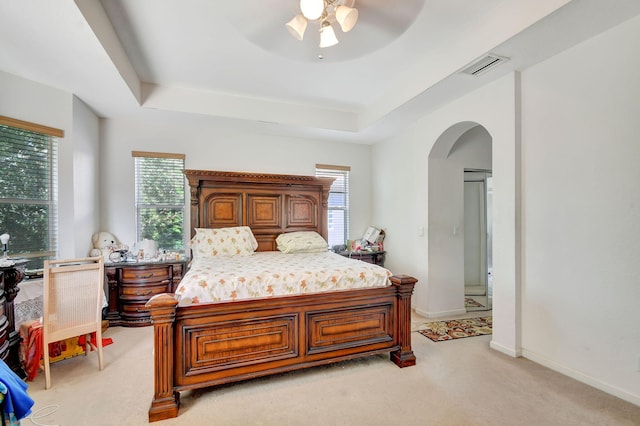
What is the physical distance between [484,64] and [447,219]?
207 cm

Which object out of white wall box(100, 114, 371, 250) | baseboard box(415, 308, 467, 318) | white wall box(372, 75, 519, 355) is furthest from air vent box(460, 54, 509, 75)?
baseboard box(415, 308, 467, 318)

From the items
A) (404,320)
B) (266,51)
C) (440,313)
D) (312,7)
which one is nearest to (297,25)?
(312,7)

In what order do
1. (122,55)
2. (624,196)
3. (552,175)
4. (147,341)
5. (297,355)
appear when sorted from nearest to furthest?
(624,196) → (297,355) → (552,175) → (122,55) → (147,341)

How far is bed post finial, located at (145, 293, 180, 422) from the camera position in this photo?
1991 mm

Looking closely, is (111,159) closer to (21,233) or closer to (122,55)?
(21,233)

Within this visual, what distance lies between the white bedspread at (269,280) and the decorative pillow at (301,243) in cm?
128

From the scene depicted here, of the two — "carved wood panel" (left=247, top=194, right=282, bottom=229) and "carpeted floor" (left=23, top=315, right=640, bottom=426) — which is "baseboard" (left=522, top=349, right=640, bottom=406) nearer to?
"carpeted floor" (left=23, top=315, right=640, bottom=426)

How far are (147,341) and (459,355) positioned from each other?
3332 millimetres

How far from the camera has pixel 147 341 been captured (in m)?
3.26

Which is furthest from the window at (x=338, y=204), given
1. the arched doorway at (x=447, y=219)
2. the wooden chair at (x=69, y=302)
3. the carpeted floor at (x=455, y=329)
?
the wooden chair at (x=69, y=302)

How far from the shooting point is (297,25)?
2018mm

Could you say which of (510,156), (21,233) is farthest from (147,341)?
(510,156)

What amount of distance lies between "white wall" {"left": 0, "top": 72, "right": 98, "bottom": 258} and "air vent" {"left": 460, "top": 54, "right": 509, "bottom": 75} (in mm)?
4315

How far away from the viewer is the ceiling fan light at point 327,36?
6.96 ft
